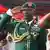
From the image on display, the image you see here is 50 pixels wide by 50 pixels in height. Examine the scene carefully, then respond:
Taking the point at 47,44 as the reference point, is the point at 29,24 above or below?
above

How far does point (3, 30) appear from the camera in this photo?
1415 mm

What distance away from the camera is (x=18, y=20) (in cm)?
142

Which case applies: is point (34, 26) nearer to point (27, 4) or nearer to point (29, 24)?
point (29, 24)

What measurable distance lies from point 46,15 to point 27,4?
0.15 meters

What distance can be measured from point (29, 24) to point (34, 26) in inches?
1.5

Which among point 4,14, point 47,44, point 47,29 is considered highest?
point 4,14

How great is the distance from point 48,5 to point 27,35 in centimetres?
25

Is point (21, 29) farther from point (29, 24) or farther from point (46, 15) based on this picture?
point (46, 15)

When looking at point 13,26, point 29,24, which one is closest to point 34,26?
point 29,24

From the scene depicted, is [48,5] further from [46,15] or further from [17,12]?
[17,12]

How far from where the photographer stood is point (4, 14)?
1.42 metres

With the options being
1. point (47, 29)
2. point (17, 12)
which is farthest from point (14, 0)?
point (47, 29)

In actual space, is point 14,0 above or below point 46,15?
above

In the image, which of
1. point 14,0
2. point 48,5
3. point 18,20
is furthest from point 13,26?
point 48,5
